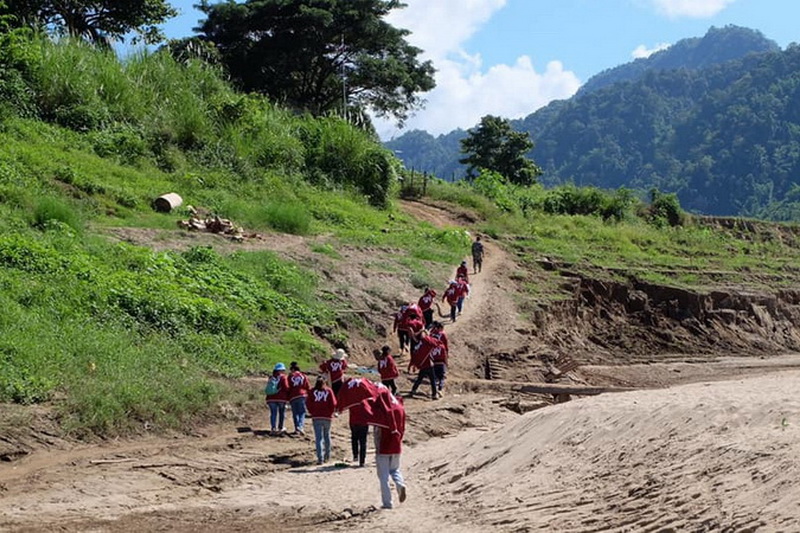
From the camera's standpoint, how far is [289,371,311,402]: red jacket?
16828 mm

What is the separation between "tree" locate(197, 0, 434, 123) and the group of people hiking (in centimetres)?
2644

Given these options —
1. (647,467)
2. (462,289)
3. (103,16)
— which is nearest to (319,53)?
(103,16)

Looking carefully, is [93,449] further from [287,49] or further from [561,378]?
[287,49]

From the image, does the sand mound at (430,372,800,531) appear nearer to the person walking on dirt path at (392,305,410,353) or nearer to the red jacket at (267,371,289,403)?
the red jacket at (267,371,289,403)

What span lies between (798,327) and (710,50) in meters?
177

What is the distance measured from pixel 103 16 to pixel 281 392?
3064 centimetres

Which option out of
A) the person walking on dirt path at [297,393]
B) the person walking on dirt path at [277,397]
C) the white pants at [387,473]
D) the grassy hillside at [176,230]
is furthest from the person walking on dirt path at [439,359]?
the white pants at [387,473]

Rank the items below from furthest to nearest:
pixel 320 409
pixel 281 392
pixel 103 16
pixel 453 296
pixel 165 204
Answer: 1. pixel 103 16
2. pixel 165 204
3. pixel 453 296
4. pixel 281 392
5. pixel 320 409

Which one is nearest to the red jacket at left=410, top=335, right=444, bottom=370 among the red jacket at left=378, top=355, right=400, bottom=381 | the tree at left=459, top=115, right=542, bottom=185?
the red jacket at left=378, top=355, right=400, bottom=381

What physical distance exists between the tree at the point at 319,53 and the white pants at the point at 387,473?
39.3 m

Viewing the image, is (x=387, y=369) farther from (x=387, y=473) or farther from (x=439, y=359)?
(x=387, y=473)

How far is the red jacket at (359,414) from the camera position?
13.5 m

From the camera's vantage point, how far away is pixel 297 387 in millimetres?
16859

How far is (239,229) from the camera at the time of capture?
2950cm
